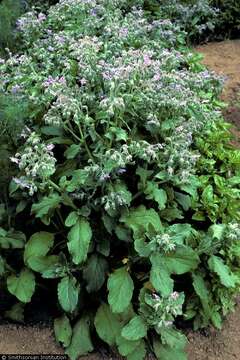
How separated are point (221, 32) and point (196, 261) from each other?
4.68m

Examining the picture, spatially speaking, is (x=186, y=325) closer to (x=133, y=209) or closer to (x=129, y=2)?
(x=133, y=209)

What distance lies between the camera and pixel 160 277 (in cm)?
358

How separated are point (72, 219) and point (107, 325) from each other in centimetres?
74

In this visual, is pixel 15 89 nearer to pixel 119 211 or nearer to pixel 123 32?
pixel 123 32

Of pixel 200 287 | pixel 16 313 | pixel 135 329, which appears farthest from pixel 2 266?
pixel 200 287

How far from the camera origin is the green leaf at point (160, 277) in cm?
353

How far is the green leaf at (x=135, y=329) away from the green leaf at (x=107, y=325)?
189 mm

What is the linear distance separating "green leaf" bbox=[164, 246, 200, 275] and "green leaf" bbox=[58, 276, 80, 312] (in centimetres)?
60

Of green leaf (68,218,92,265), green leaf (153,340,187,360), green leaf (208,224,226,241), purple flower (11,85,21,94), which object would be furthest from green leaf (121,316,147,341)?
purple flower (11,85,21,94)

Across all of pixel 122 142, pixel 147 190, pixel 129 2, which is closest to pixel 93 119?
pixel 122 142

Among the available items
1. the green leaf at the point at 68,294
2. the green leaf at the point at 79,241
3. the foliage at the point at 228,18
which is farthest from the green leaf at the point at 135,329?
the foliage at the point at 228,18

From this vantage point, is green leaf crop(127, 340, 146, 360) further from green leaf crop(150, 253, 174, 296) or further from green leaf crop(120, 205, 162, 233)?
green leaf crop(120, 205, 162, 233)

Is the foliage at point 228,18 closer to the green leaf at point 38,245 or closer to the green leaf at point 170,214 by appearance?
the green leaf at point 170,214

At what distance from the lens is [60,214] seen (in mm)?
4059
